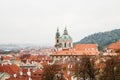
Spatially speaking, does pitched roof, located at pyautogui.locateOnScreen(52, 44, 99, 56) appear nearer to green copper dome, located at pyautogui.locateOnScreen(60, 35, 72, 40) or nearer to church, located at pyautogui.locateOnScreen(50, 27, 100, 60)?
church, located at pyautogui.locateOnScreen(50, 27, 100, 60)

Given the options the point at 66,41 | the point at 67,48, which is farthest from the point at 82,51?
the point at 66,41

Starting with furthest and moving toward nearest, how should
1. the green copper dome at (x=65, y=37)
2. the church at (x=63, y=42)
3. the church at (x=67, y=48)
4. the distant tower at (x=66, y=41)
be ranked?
the green copper dome at (x=65, y=37) → the distant tower at (x=66, y=41) → the church at (x=63, y=42) → the church at (x=67, y=48)

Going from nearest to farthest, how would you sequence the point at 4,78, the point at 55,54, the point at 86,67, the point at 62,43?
the point at 86,67, the point at 4,78, the point at 55,54, the point at 62,43

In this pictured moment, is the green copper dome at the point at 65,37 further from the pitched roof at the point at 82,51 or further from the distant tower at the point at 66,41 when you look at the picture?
the pitched roof at the point at 82,51

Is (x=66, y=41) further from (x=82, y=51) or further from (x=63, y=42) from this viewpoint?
(x=82, y=51)

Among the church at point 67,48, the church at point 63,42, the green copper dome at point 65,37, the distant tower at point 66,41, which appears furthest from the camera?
the green copper dome at point 65,37

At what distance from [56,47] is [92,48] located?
36.9 ft

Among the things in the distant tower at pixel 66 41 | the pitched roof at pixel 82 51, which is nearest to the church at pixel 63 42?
the distant tower at pixel 66 41

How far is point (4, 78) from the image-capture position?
5297 centimetres

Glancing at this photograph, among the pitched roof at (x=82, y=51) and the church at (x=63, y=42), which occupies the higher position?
the church at (x=63, y=42)

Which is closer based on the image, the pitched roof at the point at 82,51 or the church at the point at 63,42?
the pitched roof at the point at 82,51

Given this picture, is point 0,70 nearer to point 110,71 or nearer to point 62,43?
point 110,71

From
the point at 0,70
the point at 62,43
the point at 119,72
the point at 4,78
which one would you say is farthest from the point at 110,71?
the point at 62,43

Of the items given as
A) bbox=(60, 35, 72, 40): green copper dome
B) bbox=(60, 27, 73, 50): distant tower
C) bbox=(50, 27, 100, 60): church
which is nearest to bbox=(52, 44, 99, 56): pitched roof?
bbox=(50, 27, 100, 60): church
